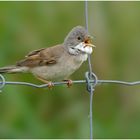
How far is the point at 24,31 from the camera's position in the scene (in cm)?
1152

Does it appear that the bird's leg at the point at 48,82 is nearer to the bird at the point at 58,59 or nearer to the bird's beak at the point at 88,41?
the bird at the point at 58,59

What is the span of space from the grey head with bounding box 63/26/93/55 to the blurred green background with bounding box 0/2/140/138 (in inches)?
18.1

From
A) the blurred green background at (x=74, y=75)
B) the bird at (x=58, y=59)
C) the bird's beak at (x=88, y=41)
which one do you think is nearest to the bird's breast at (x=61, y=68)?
the bird at (x=58, y=59)

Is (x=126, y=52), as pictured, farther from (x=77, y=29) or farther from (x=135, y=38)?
(x=77, y=29)

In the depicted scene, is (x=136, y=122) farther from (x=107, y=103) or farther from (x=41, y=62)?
(x=41, y=62)

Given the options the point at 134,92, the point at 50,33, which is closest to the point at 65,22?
the point at 50,33

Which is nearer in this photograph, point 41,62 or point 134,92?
point 41,62

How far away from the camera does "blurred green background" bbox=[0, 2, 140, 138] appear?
11.3 m

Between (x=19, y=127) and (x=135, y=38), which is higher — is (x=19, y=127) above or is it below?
below

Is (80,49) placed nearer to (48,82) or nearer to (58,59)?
(58,59)

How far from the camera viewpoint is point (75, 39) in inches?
436

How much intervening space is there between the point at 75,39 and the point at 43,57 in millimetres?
305

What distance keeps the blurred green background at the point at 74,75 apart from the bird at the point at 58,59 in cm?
35

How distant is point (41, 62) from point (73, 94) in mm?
668
